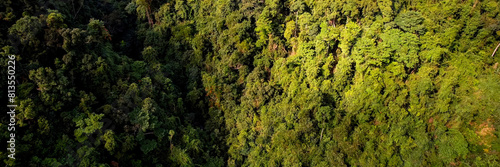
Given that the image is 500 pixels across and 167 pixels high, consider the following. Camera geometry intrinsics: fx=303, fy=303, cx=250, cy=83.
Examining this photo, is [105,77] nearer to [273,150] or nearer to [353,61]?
[273,150]

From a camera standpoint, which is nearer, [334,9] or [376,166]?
[376,166]

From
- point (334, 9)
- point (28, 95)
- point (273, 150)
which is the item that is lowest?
point (273, 150)

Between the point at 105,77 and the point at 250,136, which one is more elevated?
the point at 105,77

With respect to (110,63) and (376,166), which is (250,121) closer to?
(376,166)

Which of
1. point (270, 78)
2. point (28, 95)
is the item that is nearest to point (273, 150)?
point (270, 78)

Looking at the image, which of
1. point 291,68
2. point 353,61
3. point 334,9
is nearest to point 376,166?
point 353,61

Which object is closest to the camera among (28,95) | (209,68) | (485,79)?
(485,79)

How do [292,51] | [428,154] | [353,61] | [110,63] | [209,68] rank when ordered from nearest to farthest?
[428,154]
[353,61]
[110,63]
[292,51]
[209,68]
